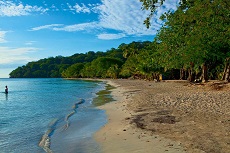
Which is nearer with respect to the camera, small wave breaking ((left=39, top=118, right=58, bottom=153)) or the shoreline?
the shoreline

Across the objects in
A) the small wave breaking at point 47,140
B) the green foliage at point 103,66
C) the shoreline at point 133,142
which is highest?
the green foliage at point 103,66

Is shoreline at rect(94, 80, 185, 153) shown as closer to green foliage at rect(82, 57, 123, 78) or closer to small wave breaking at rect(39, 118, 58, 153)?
small wave breaking at rect(39, 118, 58, 153)

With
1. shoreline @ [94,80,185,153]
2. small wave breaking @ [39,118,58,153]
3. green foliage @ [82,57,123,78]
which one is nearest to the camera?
shoreline @ [94,80,185,153]

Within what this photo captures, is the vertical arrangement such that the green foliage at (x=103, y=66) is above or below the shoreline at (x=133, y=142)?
above

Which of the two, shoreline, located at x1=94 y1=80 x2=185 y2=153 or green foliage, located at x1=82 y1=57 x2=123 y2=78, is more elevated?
green foliage, located at x1=82 y1=57 x2=123 y2=78

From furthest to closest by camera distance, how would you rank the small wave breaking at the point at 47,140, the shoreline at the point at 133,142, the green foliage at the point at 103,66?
the green foliage at the point at 103,66 < the small wave breaking at the point at 47,140 < the shoreline at the point at 133,142

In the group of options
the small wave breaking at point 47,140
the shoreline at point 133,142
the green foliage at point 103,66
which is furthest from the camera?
the green foliage at point 103,66

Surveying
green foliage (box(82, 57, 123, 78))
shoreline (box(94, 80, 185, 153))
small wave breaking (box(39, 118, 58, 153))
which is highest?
green foliage (box(82, 57, 123, 78))

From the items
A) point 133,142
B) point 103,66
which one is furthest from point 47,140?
point 103,66

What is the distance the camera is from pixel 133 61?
86.6 meters

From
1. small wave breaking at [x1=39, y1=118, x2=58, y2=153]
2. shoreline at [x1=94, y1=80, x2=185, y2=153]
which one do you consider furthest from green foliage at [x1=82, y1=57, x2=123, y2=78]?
shoreline at [x1=94, y1=80, x2=185, y2=153]

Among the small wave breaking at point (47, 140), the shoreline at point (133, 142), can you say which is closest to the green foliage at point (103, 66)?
the small wave breaking at point (47, 140)

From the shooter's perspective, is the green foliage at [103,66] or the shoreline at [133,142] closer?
the shoreline at [133,142]

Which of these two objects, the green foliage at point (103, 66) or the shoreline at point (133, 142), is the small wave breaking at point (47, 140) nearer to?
the shoreline at point (133, 142)
